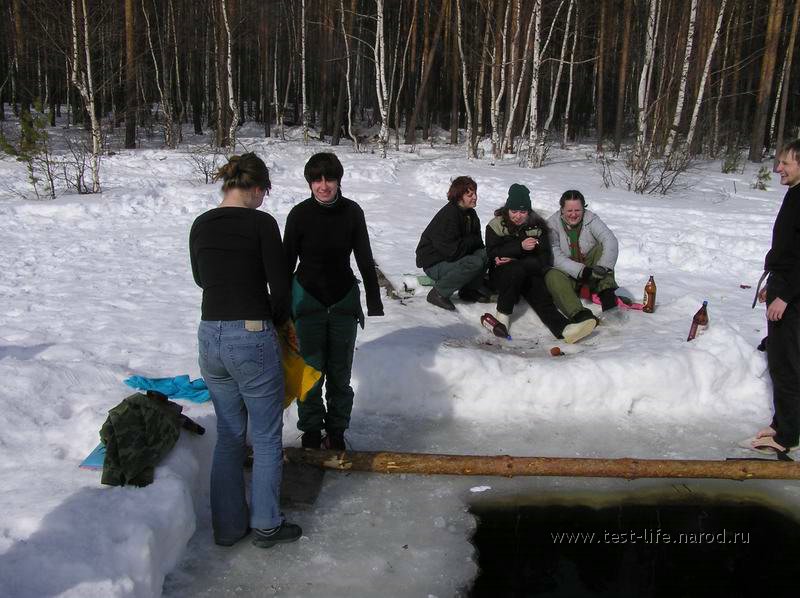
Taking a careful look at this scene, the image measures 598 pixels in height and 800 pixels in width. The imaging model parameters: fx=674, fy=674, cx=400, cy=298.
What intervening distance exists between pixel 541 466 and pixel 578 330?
2.02m

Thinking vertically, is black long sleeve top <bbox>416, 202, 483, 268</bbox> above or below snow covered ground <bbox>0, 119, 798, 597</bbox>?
above

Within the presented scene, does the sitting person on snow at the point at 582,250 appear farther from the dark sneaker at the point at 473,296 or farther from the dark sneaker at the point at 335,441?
the dark sneaker at the point at 335,441

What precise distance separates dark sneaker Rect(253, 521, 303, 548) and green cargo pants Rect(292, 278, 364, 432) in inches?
30.4

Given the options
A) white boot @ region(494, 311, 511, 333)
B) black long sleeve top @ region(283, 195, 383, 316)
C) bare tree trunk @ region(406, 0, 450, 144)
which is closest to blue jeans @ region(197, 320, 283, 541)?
black long sleeve top @ region(283, 195, 383, 316)

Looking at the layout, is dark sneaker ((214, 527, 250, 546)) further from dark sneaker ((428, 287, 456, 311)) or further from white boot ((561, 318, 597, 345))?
dark sneaker ((428, 287, 456, 311))

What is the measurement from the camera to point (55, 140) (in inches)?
911

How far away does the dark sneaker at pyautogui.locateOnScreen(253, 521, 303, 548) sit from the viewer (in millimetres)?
3127

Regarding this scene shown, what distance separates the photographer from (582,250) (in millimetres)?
6273

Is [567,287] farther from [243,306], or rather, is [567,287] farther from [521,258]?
[243,306]

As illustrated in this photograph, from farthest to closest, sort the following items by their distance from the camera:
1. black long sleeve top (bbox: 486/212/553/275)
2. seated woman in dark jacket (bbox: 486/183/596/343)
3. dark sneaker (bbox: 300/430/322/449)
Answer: black long sleeve top (bbox: 486/212/553/275), seated woman in dark jacket (bbox: 486/183/596/343), dark sneaker (bbox: 300/430/322/449)

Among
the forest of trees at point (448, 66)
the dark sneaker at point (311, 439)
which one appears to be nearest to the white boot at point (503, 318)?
the dark sneaker at point (311, 439)

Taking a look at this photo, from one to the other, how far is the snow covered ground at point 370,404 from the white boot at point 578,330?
97 millimetres

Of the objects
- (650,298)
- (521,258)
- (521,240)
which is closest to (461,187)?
(521,240)

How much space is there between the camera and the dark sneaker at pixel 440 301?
247 inches
